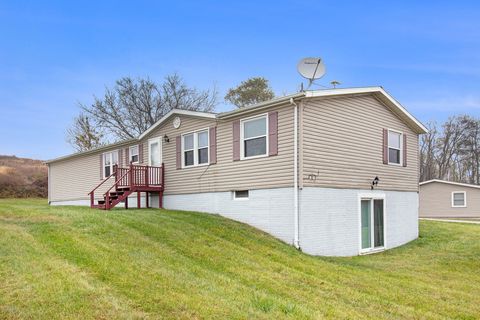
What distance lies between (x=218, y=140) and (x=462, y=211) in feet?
68.9

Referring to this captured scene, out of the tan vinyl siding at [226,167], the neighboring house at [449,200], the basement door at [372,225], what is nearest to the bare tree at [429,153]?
the neighboring house at [449,200]

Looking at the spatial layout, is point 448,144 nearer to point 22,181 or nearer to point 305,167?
point 305,167

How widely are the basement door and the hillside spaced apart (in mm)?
28303

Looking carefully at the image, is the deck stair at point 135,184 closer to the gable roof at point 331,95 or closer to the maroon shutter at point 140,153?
the maroon shutter at point 140,153

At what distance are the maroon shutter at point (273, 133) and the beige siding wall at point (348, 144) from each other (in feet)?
2.91

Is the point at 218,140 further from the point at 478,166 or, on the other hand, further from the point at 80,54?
the point at 478,166

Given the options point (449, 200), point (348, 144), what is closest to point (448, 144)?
point (449, 200)

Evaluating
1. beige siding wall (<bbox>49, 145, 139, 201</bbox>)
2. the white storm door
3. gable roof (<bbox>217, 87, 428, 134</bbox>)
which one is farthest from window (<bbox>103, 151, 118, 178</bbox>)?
gable roof (<bbox>217, 87, 428, 134</bbox>)

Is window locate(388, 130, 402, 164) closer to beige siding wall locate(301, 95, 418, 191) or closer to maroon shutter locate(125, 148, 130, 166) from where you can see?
beige siding wall locate(301, 95, 418, 191)

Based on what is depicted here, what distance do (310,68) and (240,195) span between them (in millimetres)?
4394

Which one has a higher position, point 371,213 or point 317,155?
point 317,155

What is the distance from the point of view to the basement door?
12.9 meters

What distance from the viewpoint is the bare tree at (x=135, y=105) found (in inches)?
1282

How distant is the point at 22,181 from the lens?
34094mm
